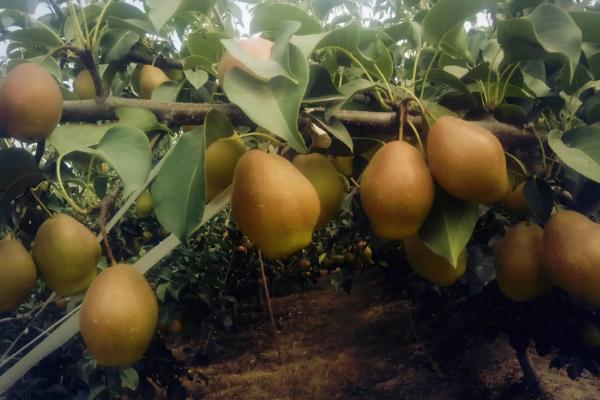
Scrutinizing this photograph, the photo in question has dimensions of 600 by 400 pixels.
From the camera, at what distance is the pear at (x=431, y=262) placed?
0.69m

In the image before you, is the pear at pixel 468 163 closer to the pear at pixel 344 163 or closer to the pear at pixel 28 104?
the pear at pixel 344 163

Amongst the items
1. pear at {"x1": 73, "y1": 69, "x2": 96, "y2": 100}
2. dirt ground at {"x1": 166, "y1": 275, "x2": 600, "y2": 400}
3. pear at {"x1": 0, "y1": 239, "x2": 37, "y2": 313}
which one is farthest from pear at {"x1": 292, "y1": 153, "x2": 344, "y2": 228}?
dirt ground at {"x1": 166, "y1": 275, "x2": 600, "y2": 400}

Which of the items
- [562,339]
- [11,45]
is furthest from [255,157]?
[562,339]

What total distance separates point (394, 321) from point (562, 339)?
206cm

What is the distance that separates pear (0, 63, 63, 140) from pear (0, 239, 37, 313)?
19cm

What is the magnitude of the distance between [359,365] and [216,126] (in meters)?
2.69

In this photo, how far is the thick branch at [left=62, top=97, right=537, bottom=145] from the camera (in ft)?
2.24

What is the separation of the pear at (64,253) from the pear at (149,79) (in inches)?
16.4

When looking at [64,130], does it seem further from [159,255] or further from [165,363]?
[165,363]

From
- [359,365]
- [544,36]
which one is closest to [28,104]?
[544,36]

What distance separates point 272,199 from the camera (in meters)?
0.56

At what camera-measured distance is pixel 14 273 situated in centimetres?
69

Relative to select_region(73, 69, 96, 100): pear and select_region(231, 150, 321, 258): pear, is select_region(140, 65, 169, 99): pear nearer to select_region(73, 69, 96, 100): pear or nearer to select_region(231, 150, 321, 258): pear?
select_region(73, 69, 96, 100): pear

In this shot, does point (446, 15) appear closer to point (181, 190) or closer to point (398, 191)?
point (398, 191)
